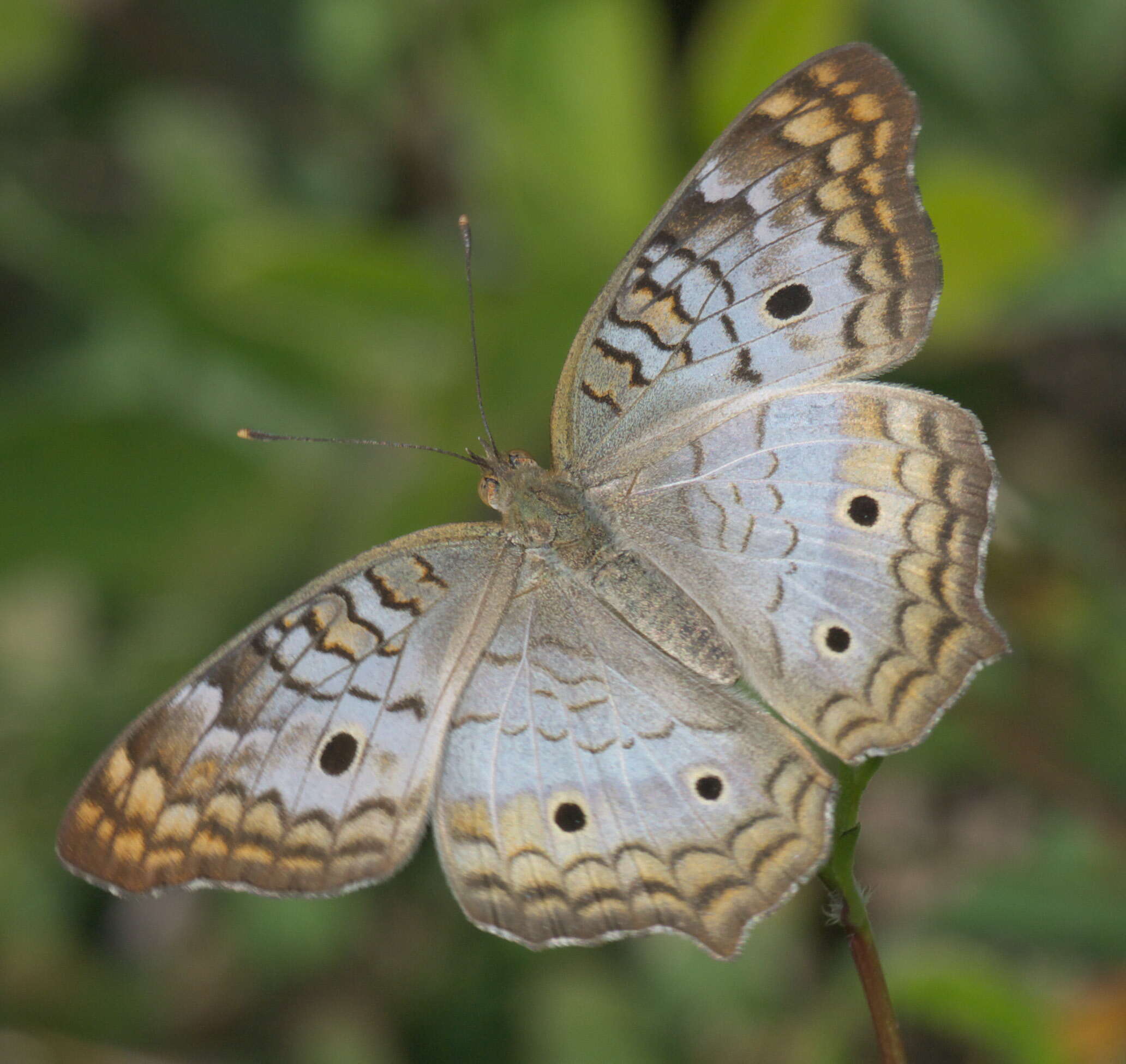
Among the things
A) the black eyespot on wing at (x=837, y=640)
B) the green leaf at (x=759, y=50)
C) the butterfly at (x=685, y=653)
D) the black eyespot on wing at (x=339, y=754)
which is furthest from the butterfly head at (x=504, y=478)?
the green leaf at (x=759, y=50)

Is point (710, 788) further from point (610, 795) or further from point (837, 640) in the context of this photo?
point (837, 640)

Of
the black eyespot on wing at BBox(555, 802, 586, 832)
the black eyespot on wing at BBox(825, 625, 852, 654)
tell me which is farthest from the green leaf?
the black eyespot on wing at BBox(555, 802, 586, 832)

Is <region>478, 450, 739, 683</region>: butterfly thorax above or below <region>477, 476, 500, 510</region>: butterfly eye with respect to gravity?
below

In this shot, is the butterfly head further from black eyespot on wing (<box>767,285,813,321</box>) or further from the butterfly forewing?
black eyespot on wing (<box>767,285,813,321</box>)

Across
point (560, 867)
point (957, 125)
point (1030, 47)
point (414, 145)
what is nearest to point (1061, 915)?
point (560, 867)

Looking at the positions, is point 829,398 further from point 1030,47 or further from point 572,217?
point 1030,47

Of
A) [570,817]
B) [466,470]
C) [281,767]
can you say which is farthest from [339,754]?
Result: [466,470]

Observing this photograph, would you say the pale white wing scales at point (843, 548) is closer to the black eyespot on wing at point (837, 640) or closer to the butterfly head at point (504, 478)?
the black eyespot on wing at point (837, 640)
